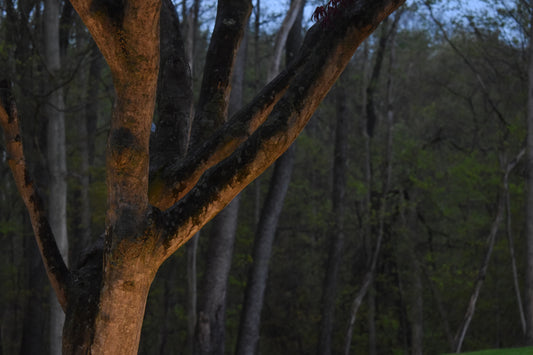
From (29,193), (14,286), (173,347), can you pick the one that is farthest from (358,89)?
(29,193)

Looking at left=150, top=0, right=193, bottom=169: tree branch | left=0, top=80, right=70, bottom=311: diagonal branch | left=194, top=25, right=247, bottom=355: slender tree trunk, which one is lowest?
left=194, top=25, right=247, bottom=355: slender tree trunk

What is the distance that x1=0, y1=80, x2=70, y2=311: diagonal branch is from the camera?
4172mm

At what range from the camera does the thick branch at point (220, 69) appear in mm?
4781

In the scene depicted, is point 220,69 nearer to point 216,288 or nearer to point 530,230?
point 216,288

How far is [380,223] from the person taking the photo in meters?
18.6

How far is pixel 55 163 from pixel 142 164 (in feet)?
25.0

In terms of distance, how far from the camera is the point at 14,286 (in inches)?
807

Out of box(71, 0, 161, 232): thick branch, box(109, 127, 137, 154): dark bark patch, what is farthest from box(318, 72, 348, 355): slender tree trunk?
box(109, 127, 137, 154): dark bark patch

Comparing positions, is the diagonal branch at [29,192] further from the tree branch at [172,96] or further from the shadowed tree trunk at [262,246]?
the shadowed tree trunk at [262,246]

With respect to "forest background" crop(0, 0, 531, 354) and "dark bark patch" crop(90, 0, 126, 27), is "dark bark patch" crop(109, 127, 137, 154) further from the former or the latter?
"forest background" crop(0, 0, 531, 354)

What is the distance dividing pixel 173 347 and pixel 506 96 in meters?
15.6

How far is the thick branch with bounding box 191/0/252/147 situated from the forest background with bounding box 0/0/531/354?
431 inches

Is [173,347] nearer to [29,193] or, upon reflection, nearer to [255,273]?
[255,273]

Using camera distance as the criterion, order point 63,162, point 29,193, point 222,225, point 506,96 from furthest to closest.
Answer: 1. point 506,96
2. point 222,225
3. point 63,162
4. point 29,193
